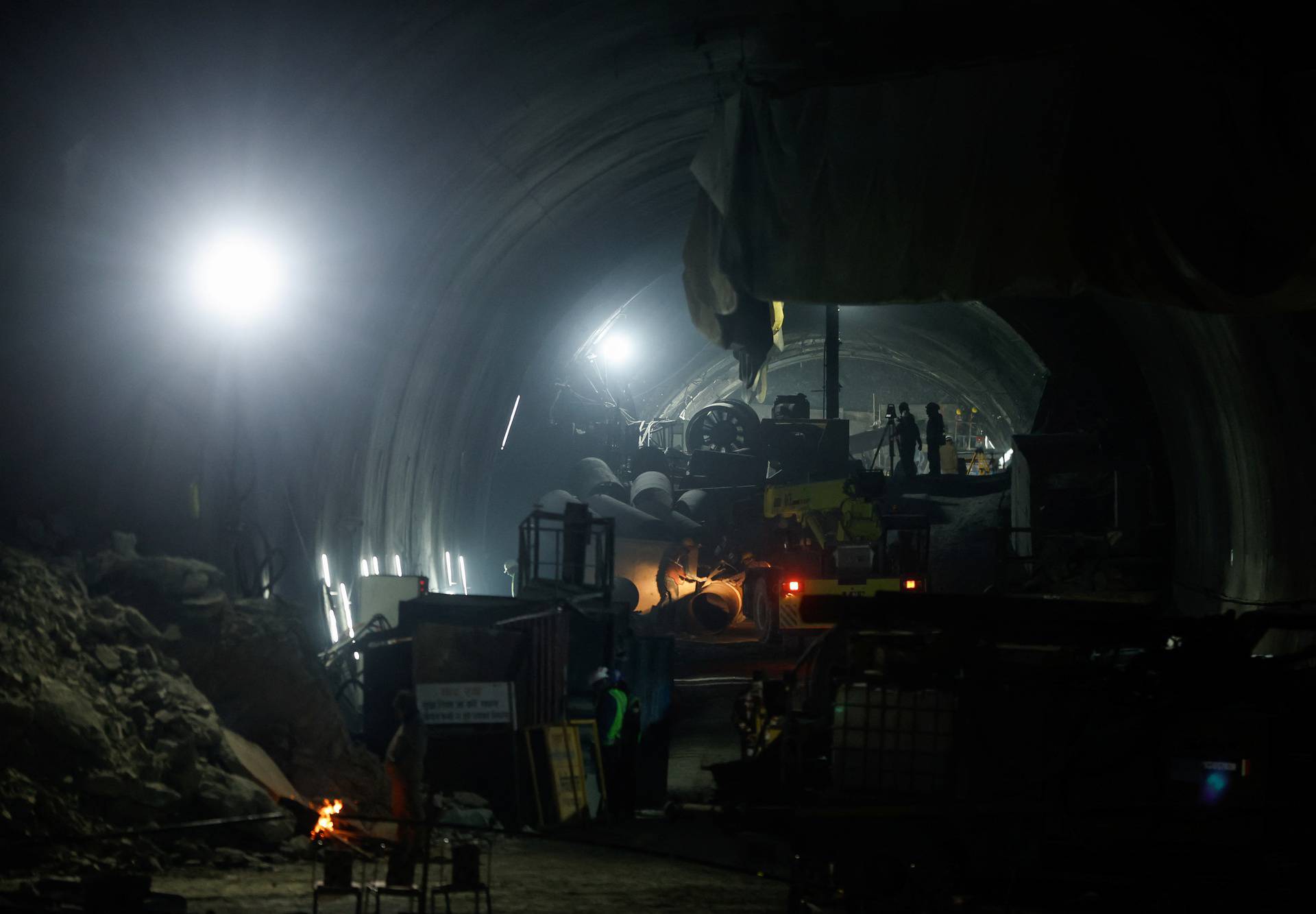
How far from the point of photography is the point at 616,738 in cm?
1370

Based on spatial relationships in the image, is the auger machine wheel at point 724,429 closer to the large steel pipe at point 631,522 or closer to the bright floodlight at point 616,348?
the bright floodlight at point 616,348

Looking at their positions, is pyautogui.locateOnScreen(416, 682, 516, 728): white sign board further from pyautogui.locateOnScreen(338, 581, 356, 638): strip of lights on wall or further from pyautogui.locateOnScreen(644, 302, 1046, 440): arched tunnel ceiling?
pyautogui.locateOnScreen(644, 302, 1046, 440): arched tunnel ceiling

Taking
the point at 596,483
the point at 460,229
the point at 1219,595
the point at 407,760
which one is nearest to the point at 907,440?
the point at 596,483

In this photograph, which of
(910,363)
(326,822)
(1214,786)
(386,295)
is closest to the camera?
(1214,786)

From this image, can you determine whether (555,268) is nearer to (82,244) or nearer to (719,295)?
(719,295)

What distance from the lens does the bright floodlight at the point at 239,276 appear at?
11461mm

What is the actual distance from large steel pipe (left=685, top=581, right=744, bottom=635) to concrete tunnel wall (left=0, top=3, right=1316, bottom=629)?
18.0 ft

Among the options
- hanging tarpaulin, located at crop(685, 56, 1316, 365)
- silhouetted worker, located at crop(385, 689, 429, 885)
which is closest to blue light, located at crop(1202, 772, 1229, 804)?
hanging tarpaulin, located at crop(685, 56, 1316, 365)

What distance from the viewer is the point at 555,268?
→ 20.6m

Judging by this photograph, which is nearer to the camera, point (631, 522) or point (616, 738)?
point (616, 738)

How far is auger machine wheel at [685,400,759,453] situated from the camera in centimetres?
3244

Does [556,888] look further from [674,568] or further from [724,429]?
[724,429]

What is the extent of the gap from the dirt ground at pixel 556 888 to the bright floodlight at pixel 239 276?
495 cm

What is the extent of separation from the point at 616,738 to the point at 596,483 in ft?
50.2
